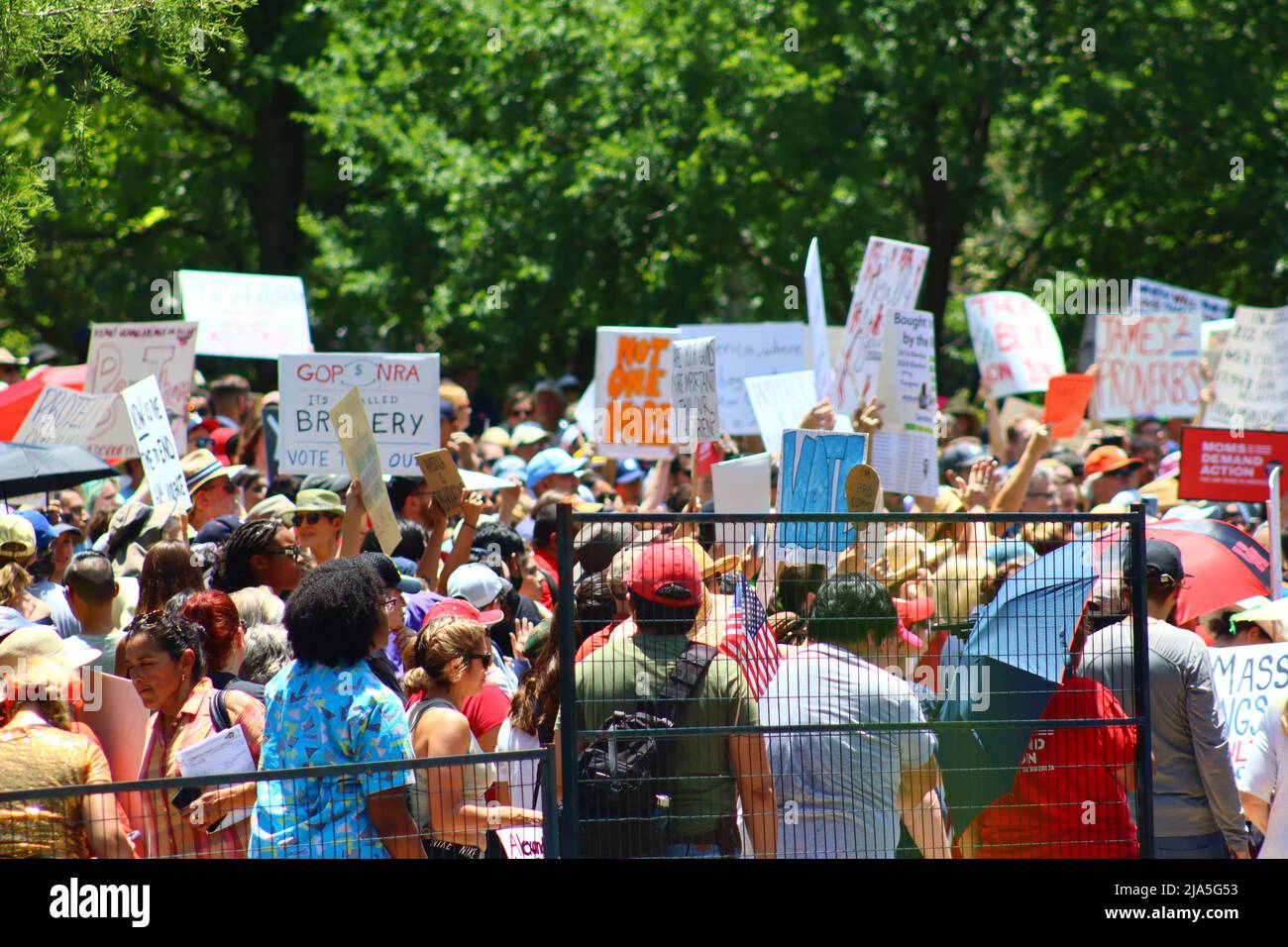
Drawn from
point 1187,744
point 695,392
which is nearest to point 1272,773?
point 1187,744

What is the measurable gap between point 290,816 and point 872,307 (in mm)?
6101

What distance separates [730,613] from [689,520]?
54cm

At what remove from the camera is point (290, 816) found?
14.4 feet

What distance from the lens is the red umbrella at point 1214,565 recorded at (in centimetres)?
638

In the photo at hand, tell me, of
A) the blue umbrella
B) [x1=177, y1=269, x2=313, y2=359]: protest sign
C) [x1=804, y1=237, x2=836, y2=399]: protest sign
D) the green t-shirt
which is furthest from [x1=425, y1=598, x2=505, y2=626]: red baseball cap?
[x1=177, y1=269, x2=313, y2=359]: protest sign

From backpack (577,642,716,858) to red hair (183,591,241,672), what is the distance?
127 centimetres

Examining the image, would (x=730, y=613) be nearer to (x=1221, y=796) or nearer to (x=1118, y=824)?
(x=1118, y=824)

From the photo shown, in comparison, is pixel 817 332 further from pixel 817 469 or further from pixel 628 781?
pixel 628 781

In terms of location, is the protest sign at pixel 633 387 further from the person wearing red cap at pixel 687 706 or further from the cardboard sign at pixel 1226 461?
the person wearing red cap at pixel 687 706

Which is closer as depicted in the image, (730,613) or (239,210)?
(730,613)

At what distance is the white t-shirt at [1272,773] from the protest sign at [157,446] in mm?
4806

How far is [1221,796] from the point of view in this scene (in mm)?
5203

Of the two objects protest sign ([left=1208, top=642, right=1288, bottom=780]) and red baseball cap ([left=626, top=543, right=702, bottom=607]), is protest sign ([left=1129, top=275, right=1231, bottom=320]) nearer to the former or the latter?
protest sign ([left=1208, top=642, right=1288, bottom=780])
